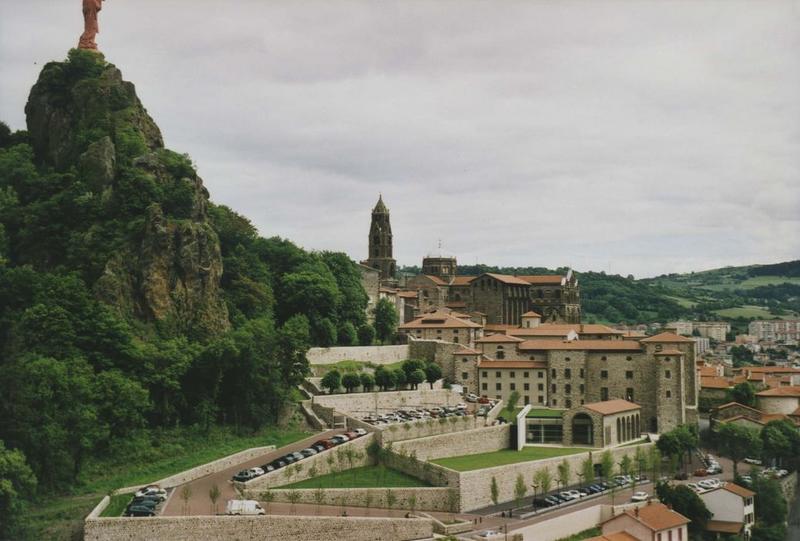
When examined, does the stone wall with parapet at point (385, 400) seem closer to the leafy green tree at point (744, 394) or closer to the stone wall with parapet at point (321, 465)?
the stone wall with parapet at point (321, 465)

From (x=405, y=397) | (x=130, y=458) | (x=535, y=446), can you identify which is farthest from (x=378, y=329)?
(x=130, y=458)

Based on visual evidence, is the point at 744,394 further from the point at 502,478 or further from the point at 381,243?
the point at 381,243

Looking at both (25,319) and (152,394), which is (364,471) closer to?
(152,394)

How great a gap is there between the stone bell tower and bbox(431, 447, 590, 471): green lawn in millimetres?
66299

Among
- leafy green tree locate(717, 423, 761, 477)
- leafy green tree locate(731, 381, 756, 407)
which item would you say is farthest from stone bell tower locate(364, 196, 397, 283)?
leafy green tree locate(717, 423, 761, 477)

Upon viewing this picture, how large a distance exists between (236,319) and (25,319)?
19.6m

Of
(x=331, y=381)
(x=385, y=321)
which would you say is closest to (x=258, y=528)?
(x=331, y=381)

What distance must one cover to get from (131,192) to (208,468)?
25.1m

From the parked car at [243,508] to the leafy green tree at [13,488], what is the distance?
33.5ft

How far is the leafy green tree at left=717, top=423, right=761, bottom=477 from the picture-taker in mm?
75750

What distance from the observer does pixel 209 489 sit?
5112 centimetres

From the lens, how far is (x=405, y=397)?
75625 mm

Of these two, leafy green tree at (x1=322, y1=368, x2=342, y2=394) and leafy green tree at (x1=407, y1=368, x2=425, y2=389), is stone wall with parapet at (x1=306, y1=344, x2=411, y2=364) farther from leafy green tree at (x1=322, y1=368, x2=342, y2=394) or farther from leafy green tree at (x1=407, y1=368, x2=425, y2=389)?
leafy green tree at (x1=407, y1=368, x2=425, y2=389)

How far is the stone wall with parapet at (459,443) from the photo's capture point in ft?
201
